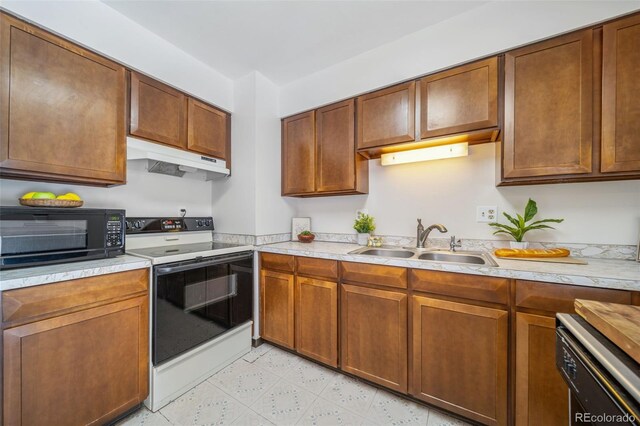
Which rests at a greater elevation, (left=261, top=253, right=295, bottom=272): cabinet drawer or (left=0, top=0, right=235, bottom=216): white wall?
(left=0, top=0, right=235, bottom=216): white wall

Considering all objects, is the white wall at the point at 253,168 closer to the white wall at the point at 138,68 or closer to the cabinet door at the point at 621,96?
the white wall at the point at 138,68

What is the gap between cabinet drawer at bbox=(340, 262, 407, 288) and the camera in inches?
59.2

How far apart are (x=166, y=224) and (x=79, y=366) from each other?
3.67ft

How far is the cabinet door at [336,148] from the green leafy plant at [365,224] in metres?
0.32

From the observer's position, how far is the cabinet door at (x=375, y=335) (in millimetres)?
1505

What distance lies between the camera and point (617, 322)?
26.8 inches

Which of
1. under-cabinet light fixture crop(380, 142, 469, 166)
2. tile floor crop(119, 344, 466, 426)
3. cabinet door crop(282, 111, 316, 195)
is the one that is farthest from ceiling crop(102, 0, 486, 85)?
tile floor crop(119, 344, 466, 426)

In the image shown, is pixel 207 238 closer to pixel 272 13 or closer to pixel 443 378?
pixel 272 13

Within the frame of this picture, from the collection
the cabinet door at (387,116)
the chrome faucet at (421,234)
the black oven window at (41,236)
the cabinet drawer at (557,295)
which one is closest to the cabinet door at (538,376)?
the cabinet drawer at (557,295)

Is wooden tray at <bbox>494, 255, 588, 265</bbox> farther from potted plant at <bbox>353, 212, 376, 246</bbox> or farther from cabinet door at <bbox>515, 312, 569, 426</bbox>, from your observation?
potted plant at <bbox>353, 212, 376, 246</bbox>

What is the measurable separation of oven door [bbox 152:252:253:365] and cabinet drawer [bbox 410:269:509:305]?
1372 millimetres

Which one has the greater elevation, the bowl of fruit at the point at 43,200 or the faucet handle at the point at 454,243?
the bowl of fruit at the point at 43,200

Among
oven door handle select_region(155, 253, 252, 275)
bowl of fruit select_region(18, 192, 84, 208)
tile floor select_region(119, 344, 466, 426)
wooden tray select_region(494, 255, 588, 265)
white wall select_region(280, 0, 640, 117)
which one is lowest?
tile floor select_region(119, 344, 466, 426)

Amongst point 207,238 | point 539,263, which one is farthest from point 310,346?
point 539,263
